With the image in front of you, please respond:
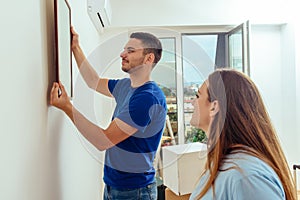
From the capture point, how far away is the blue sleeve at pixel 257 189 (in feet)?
3.05

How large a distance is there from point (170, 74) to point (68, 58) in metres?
2.79

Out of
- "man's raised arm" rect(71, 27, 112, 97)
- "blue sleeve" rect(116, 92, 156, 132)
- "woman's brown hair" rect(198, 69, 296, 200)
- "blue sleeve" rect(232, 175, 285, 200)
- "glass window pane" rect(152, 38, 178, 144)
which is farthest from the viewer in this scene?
"glass window pane" rect(152, 38, 178, 144)

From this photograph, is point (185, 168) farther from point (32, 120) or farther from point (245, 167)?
point (32, 120)

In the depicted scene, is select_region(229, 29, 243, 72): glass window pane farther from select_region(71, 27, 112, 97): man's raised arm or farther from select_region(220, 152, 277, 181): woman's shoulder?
select_region(220, 152, 277, 181): woman's shoulder

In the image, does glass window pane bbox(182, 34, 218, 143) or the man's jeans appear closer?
the man's jeans

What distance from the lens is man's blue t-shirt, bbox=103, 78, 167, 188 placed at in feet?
5.28

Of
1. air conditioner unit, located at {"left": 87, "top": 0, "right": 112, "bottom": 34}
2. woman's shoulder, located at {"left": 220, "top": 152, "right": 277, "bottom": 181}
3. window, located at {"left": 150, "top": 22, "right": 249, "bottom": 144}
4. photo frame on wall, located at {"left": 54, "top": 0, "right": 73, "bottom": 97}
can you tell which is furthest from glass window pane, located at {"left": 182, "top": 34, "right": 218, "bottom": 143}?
woman's shoulder, located at {"left": 220, "top": 152, "right": 277, "bottom": 181}

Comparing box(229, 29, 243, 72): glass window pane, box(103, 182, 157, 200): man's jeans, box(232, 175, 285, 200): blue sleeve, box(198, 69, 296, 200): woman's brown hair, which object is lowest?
box(103, 182, 157, 200): man's jeans

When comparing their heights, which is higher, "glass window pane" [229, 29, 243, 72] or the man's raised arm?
"glass window pane" [229, 29, 243, 72]

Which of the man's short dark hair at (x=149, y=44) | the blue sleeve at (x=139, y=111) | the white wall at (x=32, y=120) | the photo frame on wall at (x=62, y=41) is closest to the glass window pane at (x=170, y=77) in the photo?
the white wall at (x=32, y=120)

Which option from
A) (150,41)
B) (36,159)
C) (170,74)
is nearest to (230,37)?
(170,74)

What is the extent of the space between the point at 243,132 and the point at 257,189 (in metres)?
0.20

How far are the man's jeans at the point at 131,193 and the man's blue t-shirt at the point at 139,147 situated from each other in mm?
23

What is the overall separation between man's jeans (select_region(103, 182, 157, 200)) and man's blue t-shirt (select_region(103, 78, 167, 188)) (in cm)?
2
